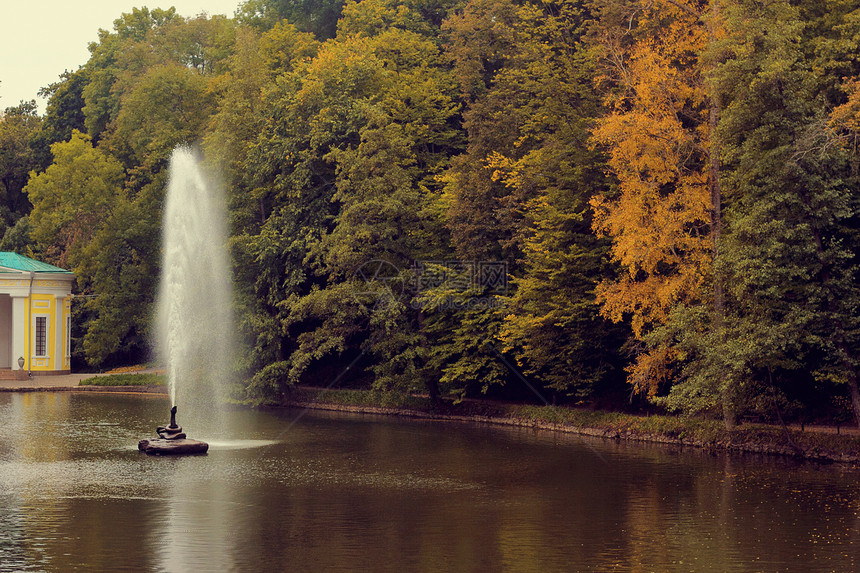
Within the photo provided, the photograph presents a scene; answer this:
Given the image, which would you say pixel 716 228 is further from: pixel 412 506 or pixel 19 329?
pixel 19 329

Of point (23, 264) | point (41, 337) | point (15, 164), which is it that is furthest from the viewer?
point (15, 164)

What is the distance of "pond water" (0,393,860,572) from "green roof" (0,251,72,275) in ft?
110

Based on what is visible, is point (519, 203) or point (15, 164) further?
point (15, 164)

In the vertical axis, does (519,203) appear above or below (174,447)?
above

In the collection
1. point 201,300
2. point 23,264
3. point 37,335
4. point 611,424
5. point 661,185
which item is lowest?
point 611,424

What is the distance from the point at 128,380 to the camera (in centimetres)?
6119

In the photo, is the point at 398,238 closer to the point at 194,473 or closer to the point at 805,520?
the point at 194,473

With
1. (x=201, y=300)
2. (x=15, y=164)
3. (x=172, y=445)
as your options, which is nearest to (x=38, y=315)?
(x=201, y=300)

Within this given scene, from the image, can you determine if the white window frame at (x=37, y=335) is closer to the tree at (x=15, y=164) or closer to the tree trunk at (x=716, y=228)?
the tree at (x=15, y=164)

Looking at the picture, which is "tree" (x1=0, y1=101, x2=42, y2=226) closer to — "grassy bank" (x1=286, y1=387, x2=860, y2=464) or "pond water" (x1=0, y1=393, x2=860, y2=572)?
"grassy bank" (x1=286, y1=387, x2=860, y2=464)

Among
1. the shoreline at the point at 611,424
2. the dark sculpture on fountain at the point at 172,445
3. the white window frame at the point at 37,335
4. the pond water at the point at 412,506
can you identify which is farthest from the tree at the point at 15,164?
the dark sculpture on fountain at the point at 172,445

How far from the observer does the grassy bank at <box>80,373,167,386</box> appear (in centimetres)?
6075

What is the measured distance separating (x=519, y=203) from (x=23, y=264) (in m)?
40.1

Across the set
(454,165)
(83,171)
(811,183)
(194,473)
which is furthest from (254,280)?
(811,183)
